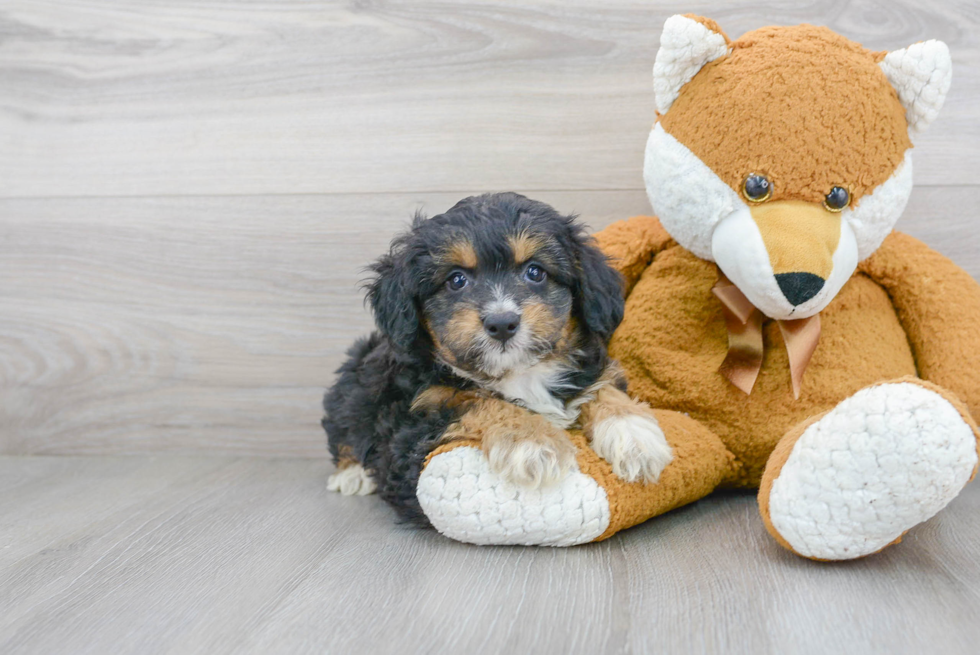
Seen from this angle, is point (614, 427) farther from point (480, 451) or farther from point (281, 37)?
point (281, 37)

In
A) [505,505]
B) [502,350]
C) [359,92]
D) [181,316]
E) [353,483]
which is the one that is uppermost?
[359,92]

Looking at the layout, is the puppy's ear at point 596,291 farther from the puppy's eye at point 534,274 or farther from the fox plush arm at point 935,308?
the fox plush arm at point 935,308

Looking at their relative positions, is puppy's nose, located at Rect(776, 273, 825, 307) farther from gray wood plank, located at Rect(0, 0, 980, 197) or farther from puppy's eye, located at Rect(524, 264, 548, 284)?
gray wood plank, located at Rect(0, 0, 980, 197)

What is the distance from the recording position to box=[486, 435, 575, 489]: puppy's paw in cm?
150

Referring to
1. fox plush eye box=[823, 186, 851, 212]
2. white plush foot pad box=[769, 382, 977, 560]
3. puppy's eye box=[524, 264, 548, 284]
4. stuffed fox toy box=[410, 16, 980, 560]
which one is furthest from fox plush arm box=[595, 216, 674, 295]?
white plush foot pad box=[769, 382, 977, 560]

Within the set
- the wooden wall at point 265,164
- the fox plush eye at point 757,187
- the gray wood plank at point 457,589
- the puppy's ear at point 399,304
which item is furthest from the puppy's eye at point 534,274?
the wooden wall at point 265,164

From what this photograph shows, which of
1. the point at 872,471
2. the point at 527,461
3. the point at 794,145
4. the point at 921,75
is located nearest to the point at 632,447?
the point at 527,461

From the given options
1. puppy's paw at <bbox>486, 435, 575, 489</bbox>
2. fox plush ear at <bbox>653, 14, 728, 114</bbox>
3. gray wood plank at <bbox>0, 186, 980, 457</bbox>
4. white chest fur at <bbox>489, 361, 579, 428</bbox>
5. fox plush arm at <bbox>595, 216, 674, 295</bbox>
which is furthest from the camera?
gray wood plank at <bbox>0, 186, 980, 457</bbox>

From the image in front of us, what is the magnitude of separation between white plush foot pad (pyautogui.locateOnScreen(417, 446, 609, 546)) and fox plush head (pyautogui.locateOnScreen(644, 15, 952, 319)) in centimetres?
57

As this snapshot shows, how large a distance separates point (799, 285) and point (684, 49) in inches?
21.5

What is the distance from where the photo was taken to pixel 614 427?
1.62m

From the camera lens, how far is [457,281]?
1.63 meters

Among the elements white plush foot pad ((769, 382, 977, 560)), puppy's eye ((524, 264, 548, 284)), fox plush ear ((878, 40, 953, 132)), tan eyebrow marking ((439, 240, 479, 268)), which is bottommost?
white plush foot pad ((769, 382, 977, 560))

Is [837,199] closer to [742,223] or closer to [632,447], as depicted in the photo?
[742,223]
